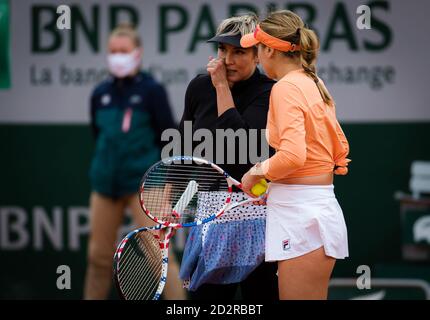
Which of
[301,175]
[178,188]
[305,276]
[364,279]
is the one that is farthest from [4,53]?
[305,276]

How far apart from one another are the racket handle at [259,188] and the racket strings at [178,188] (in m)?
0.23

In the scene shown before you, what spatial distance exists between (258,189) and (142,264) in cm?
72

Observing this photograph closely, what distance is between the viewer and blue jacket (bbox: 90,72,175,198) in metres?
6.50

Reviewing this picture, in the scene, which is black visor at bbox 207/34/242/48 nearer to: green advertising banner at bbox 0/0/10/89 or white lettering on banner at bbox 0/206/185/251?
green advertising banner at bbox 0/0/10/89

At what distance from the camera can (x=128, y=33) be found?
21.5 feet

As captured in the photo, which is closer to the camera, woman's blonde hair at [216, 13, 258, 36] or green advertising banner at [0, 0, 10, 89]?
woman's blonde hair at [216, 13, 258, 36]

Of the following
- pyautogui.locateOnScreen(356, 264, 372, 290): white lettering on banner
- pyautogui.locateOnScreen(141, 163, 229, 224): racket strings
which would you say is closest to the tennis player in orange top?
pyautogui.locateOnScreen(141, 163, 229, 224): racket strings

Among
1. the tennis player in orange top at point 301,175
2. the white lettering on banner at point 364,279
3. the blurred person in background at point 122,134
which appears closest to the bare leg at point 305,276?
the tennis player in orange top at point 301,175

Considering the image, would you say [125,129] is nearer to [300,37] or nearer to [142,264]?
[142,264]

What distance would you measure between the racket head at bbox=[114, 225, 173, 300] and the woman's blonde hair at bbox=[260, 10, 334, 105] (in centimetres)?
89

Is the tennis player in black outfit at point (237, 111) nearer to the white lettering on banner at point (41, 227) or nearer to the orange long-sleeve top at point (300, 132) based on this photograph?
the orange long-sleeve top at point (300, 132)
